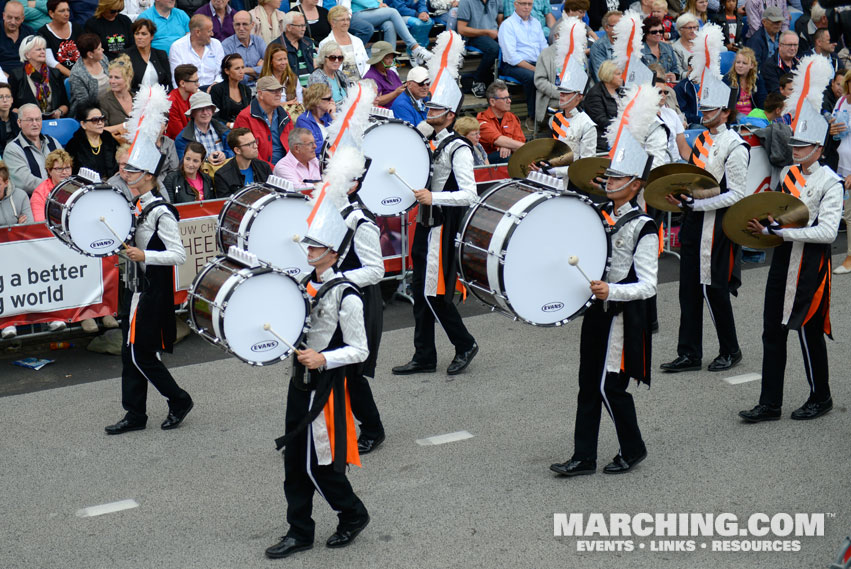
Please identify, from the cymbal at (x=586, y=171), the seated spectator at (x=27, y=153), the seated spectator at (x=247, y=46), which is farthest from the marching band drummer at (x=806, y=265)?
the seated spectator at (x=247, y=46)

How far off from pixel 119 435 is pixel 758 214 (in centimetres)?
433

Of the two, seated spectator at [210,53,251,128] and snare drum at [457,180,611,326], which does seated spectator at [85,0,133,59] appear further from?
snare drum at [457,180,611,326]

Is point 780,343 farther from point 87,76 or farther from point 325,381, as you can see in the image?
point 87,76

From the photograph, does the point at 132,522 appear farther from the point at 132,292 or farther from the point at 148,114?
the point at 148,114

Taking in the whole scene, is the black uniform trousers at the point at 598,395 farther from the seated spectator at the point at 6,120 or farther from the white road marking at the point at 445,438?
the seated spectator at the point at 6,120

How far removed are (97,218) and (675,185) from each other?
3.89 metres

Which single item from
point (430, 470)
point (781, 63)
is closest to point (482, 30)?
point (781, 63)

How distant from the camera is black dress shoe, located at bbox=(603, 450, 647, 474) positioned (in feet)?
21.3

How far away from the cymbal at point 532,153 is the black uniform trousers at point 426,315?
0.90 meters

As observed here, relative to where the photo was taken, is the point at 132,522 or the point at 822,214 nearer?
the point at 132,522

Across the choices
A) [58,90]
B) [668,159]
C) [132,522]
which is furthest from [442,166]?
[58,90]

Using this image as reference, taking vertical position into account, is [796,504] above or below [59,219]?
below

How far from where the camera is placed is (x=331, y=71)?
10859 millimetres

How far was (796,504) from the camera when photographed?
604 cm
